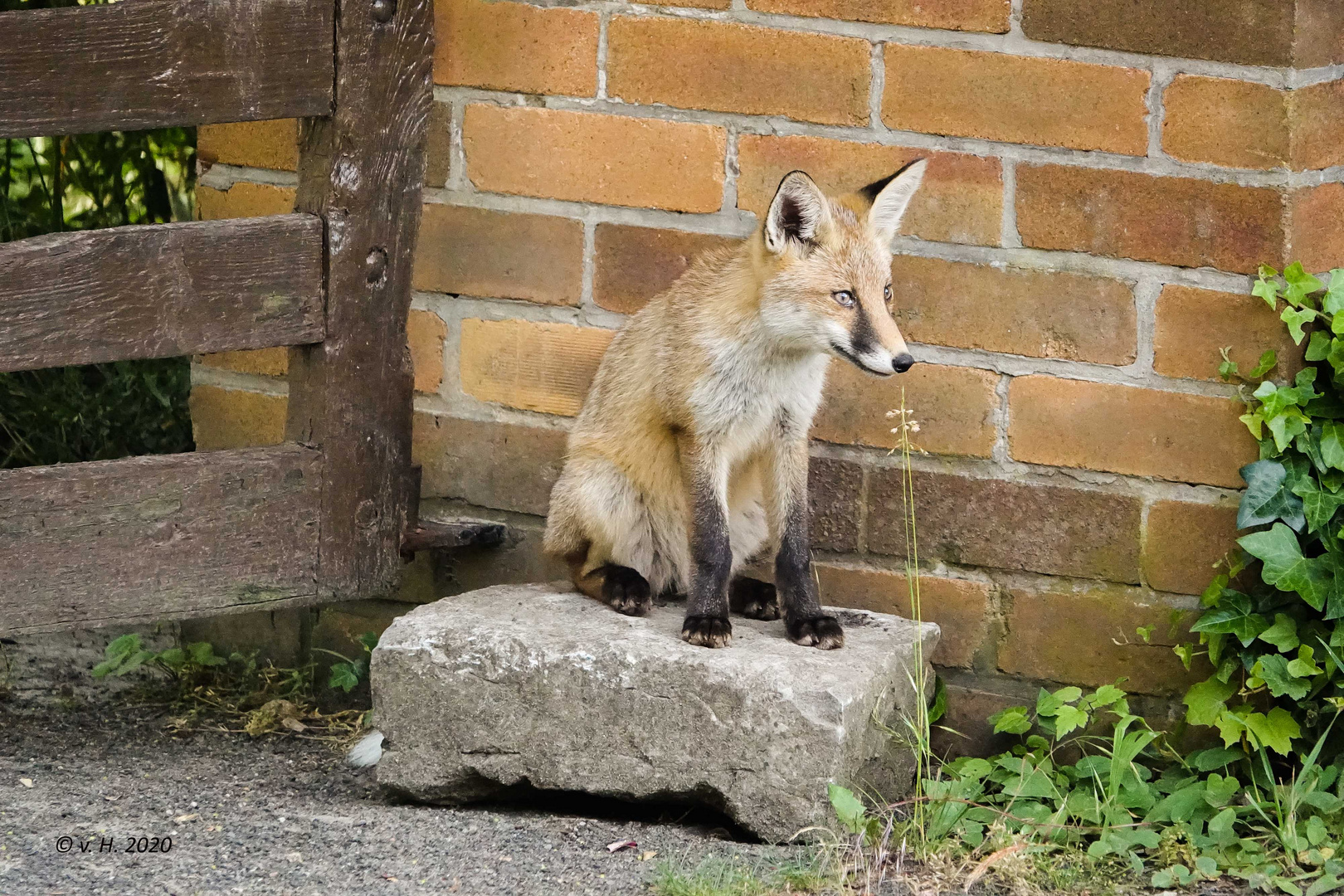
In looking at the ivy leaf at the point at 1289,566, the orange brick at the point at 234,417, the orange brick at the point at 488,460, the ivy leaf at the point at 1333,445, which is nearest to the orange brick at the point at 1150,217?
the ivy leaf at the point at 1333,445

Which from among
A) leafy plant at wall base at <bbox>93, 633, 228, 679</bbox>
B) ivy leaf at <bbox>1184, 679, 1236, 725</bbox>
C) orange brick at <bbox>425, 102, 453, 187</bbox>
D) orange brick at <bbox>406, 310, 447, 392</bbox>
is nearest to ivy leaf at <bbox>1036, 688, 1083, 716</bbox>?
ivy leaf at <bbox>1184, 679, 1236, 725</bbox>

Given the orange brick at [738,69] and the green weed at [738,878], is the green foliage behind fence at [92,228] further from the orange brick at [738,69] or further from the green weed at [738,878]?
the green weed at [738,878]

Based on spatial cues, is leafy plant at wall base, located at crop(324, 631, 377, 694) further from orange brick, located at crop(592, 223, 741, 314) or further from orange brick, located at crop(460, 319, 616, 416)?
orange brick, located at crop(592, 223, 741, 314)

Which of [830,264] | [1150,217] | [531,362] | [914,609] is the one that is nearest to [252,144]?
[531,362]

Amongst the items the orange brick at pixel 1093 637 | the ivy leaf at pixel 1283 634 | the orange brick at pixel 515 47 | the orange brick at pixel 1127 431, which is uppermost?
the orange brick at pixel 515 47

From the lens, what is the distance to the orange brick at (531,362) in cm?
365

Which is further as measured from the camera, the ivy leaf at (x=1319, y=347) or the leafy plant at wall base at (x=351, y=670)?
the leafy plant at wall base at (x=351, y=670)

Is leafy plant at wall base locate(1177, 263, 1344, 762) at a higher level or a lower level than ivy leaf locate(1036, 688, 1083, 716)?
higher

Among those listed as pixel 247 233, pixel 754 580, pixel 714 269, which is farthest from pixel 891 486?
pixel 247 233

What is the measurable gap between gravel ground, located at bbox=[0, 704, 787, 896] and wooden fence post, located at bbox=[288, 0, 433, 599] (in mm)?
546

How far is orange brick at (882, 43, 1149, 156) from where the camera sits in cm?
319

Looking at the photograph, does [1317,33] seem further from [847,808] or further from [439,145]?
[439,145]

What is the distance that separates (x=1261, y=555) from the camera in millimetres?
3002

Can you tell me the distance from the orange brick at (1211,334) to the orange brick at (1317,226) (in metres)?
0.15
